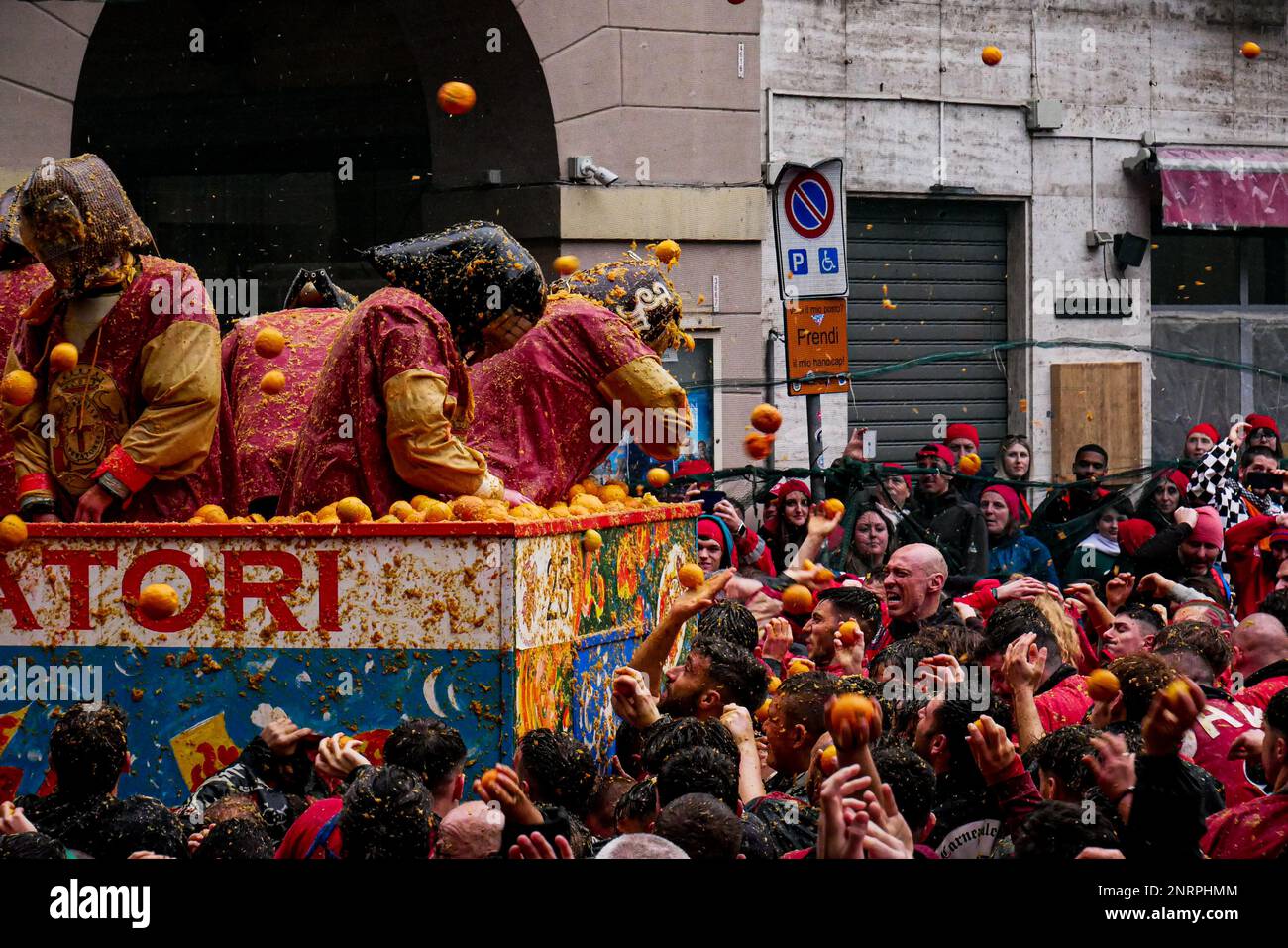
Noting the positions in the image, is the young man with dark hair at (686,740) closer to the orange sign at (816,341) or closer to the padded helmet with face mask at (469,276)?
the padded helmet with face mask at (469,276)

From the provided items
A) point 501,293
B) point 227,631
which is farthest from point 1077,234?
point 227,631

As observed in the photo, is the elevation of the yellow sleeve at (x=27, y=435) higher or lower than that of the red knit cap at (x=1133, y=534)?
higher

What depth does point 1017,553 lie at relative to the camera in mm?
10289

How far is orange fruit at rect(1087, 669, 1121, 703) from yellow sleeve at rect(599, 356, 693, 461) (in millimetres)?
2128

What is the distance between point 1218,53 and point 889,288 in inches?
152

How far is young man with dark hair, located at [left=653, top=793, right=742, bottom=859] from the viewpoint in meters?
4.38

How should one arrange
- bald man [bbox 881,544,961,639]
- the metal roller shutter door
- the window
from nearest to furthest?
bald man [bbox 881,544,961,639], the metal roller shutter door, the window

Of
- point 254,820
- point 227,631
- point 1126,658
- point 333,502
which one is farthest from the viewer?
point 333,502

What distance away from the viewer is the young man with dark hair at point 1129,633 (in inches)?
284

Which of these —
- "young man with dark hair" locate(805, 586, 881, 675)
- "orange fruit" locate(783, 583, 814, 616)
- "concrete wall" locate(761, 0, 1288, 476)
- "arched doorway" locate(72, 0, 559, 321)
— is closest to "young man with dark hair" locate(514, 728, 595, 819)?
"young man with dark hair" locate(805, 586, 881, 675)

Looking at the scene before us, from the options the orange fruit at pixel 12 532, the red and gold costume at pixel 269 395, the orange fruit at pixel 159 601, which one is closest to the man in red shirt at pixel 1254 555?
the red and gold costume at pixel 269 395

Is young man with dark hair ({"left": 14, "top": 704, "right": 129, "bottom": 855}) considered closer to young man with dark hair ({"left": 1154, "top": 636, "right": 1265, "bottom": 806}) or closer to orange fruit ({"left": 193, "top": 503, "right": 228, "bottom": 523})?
orange fruit ({"left": 193, "top": 503, "right": 228, "bottom": 523})

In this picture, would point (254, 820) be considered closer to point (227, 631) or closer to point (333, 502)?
point (227, 631)

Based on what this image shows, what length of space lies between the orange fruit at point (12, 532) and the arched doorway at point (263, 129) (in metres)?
9.34
